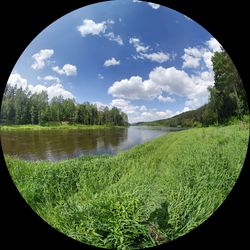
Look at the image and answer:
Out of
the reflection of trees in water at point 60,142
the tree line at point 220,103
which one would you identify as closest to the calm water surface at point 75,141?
the reflection of trees in water at point 60,142

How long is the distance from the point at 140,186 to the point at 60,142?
0.78 metres

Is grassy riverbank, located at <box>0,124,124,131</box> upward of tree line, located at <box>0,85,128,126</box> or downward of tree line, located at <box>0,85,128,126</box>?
downward

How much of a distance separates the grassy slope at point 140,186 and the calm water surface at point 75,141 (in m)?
0.06

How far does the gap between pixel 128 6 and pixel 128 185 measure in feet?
4.78

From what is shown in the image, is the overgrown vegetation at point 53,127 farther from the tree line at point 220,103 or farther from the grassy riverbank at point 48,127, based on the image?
the tree line at point 220,103

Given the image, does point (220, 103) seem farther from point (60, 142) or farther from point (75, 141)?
point (60, 142)

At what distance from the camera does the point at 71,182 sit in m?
3.04

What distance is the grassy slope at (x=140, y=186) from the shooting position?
2695 mm

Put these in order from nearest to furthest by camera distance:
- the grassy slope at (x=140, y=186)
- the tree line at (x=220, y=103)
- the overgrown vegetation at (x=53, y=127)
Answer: the grassy slope at (x=140, y=186) < the tree line at (x=220, y=103) < the overgrown vegetation at (x=53, y=127)

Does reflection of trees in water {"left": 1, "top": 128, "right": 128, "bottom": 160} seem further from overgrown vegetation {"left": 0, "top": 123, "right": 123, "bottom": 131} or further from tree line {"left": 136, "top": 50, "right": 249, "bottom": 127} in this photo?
tree line {"left": 136, "top": 50, "right": 249, "bottom": 127}

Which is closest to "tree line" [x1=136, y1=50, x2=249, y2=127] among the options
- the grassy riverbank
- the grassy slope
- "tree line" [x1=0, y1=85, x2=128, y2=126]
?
the grassy slope

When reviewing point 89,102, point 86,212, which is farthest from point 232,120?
point 86,212

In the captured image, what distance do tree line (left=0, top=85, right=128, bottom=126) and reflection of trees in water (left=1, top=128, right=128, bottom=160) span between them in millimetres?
97

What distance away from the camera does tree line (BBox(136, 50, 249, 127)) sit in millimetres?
2871
